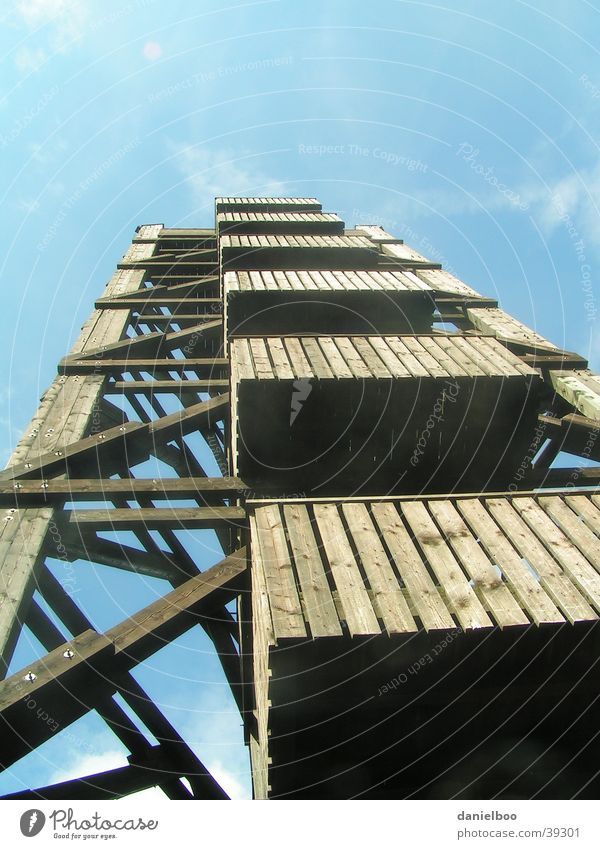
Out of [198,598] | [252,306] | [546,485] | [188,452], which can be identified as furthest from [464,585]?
[252,306]

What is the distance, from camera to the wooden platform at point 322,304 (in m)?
8.91

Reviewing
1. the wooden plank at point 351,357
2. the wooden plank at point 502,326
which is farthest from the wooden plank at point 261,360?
the wooden plank at point 502,326

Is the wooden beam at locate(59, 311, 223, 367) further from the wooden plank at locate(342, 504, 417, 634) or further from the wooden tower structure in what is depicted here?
the wooden plank at locate(342, 504, 417, 634)

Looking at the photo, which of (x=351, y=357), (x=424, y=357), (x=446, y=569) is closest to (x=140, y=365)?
(x=351, y=357)

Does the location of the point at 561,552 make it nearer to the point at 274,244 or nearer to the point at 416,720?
the point at 416,720

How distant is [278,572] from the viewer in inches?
168

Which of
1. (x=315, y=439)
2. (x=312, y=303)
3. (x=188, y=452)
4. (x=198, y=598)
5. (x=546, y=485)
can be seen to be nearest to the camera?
(x=198, y=598)

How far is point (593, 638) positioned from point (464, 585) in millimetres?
843

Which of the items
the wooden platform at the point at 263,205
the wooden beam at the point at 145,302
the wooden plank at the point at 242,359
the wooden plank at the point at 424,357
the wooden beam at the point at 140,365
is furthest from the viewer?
the wooden platform at the point at 263,205

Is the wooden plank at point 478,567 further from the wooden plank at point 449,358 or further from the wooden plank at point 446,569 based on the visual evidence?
the wooden plank at point 449,358

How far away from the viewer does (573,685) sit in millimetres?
4348

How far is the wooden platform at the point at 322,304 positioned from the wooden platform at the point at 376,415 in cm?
193

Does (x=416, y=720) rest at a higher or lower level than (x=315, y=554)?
lower
